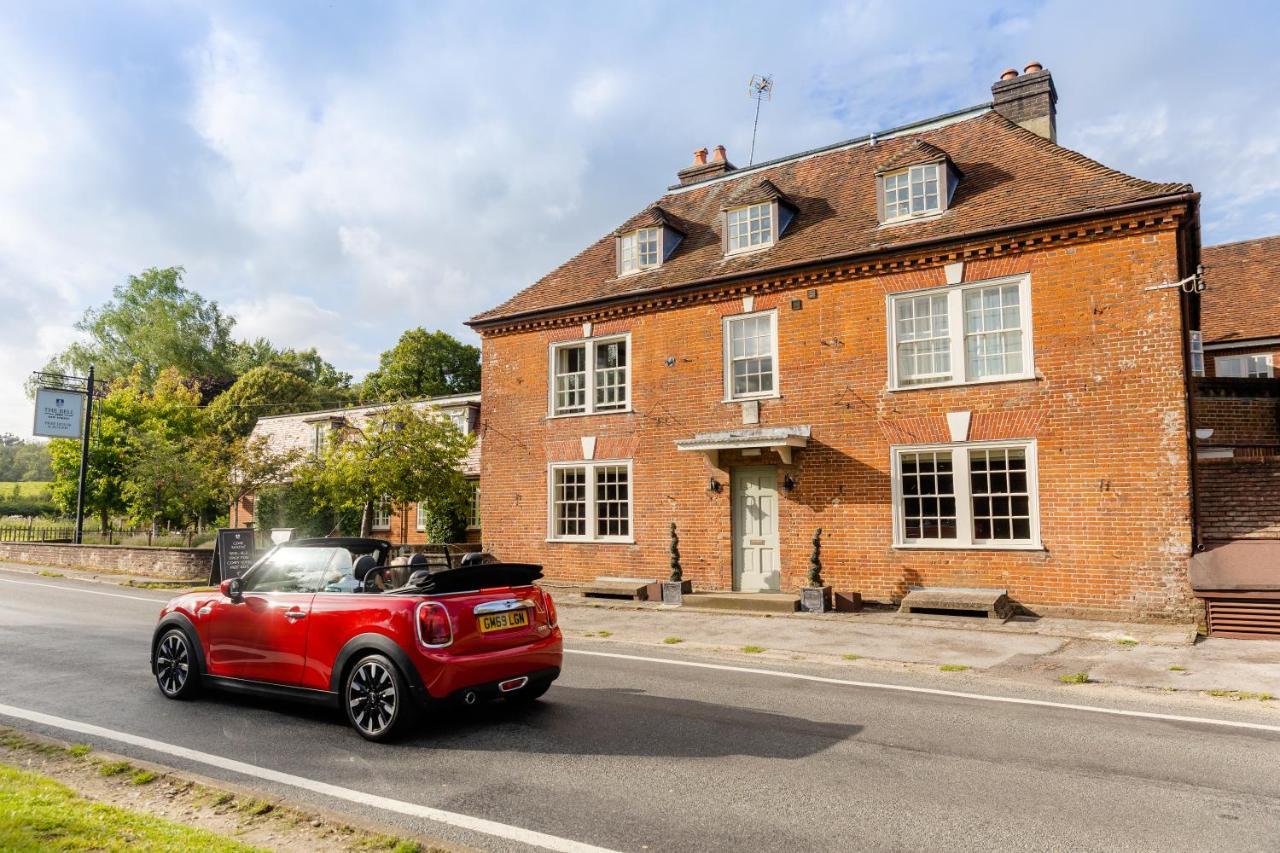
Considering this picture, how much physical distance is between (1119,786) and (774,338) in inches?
478

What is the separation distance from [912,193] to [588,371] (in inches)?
311

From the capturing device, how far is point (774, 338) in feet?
54.5

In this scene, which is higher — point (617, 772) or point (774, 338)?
point (774, 338)

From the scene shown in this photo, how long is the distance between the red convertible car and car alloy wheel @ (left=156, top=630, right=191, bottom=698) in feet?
0.04

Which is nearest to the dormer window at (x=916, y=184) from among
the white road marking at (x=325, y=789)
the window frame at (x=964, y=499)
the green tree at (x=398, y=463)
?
the window frame at (x=964, y=499)

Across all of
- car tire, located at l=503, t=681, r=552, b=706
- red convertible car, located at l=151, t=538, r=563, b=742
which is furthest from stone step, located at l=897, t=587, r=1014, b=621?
red convertible car, located at l=151, t=538, r=563, b=742

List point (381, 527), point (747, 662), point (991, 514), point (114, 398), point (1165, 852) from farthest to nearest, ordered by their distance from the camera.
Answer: point (114, 398) → point (381, 527) → point (991, 514) → point (747, 662) → point (1165, 852)

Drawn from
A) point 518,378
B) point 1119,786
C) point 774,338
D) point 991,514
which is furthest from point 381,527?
point 1119,786

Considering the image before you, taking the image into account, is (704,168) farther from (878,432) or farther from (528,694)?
(528,694)

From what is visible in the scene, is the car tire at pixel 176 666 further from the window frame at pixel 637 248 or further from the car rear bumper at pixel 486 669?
the window frame at pixel 637 248

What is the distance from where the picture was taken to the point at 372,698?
634 centimetres

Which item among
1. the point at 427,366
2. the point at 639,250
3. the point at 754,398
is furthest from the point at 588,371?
the point at 427,366

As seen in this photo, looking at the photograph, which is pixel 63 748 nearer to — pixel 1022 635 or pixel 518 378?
pixel 1022 635

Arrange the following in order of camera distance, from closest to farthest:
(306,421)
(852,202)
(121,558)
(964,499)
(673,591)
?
(964,499) < (673,591) < (852,202) < (121,558) < (306,421)
